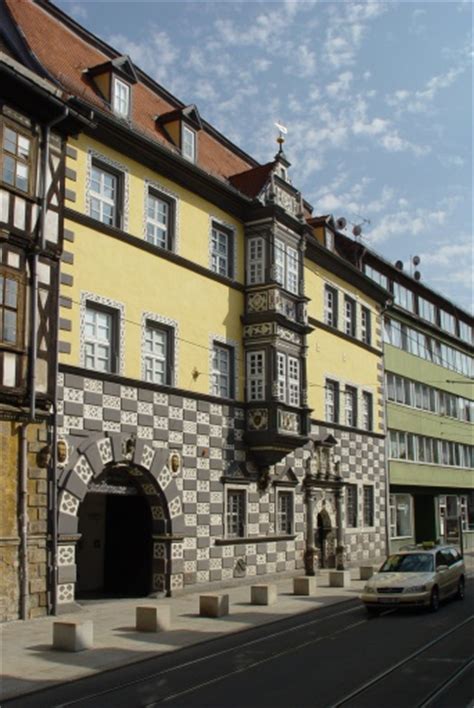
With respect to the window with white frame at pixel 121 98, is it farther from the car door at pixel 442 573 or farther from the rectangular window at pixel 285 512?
the car door at pixel 442 573

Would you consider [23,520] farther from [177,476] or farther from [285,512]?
[285,512]

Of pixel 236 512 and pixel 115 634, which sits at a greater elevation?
pixel 236 512

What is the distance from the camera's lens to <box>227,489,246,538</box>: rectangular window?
81.9ft

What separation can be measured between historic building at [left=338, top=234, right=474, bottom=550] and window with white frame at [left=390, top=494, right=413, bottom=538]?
5 centimetres

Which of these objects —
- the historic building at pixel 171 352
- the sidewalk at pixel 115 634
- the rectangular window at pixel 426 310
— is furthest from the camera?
the rectangular window at pixel 426 310

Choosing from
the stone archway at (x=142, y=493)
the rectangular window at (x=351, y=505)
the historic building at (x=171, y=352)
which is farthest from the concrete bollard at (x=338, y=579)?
the rectangular window at (x=351, y=505)

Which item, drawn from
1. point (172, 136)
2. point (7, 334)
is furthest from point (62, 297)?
point (172, 136)

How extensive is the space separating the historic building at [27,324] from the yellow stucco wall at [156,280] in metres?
0.84

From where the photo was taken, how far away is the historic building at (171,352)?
795 inches

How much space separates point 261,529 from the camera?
26.4m

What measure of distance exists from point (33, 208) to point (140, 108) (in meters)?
7.35

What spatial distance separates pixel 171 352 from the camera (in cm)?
2298

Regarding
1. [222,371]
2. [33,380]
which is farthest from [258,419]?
[33,380]

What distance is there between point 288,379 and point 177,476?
5.89 meters
